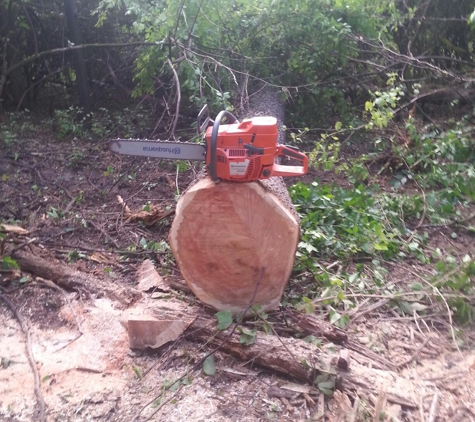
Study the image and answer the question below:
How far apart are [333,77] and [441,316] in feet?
12.6

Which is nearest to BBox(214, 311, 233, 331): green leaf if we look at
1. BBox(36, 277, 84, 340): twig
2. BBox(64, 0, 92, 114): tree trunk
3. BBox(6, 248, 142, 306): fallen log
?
BBox(6, 248, 142, 306): fallen log

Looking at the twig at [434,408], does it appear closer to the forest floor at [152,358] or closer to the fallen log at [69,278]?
the forest floor at [152,358]

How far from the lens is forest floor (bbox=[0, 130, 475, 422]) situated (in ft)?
7.05

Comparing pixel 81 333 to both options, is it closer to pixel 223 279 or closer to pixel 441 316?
pixel 223 279

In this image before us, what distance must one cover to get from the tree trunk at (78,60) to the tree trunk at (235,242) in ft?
14.1

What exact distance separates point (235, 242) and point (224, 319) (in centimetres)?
42

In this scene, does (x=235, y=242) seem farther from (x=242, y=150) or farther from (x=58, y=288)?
(x=58, y=288)

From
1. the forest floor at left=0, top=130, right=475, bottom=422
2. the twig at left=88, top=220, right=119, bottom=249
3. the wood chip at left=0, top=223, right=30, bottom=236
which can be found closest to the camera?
the forest floor at left=0, top=130, right=475, bottom=422

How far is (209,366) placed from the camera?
94.2 inches

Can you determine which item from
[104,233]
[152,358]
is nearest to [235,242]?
[152,358]

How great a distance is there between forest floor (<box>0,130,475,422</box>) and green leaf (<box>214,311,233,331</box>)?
0.46ft

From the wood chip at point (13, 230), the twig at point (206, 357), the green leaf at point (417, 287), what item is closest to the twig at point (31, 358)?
the twig at point (206, 357)

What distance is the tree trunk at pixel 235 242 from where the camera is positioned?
8.33 feet

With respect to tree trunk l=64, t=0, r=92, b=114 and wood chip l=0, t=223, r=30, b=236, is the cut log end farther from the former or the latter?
tree trunk l=64, t=0, r=92, b=114
